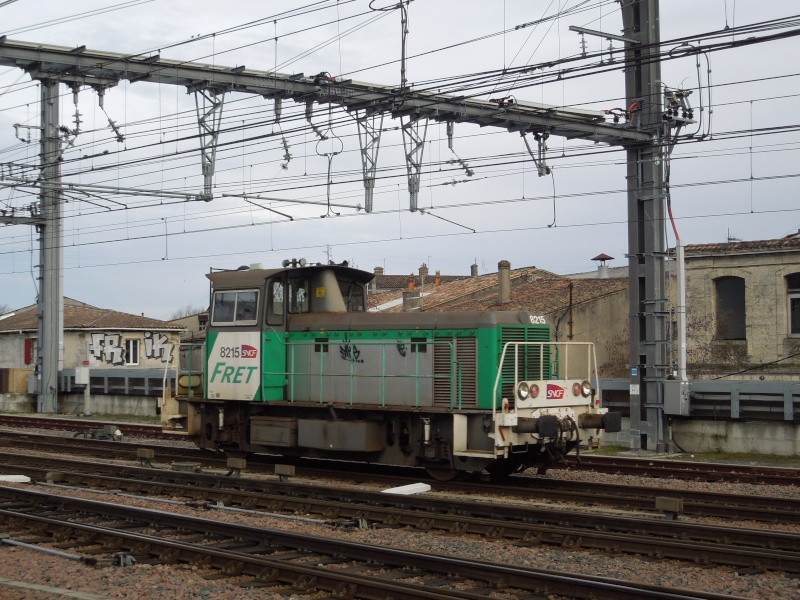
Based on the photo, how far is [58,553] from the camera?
836cm

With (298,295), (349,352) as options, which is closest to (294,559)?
(349,352)

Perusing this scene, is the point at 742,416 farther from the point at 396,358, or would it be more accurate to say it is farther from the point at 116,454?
the point at 116,454

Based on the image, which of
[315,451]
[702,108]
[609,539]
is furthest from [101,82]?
[609,539]

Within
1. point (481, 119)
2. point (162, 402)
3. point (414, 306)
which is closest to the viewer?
point (162, 402)

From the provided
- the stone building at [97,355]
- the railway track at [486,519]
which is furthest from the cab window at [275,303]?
the stone building at [97,355]

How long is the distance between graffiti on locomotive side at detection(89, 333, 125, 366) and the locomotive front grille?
1013 inches

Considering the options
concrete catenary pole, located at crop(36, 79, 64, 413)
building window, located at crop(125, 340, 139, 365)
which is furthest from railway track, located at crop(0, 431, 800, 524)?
Result: building window, located at crop(125, 340, 139, 365)

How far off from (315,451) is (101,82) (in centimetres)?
984

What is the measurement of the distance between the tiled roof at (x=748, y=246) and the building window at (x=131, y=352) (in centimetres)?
2249

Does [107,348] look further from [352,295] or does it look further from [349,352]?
[349,352]

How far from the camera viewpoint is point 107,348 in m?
35.9

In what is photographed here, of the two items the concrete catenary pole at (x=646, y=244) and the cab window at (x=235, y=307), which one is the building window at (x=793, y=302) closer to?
the concrete catenary pole at (x=646, y=244)

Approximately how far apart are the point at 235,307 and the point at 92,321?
2537 centimetres

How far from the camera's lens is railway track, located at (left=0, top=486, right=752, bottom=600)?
6.91 meters
